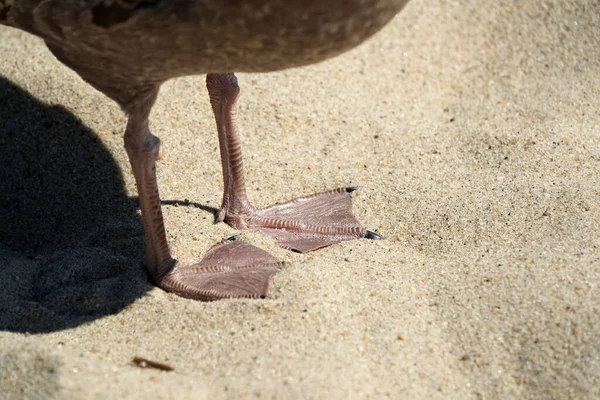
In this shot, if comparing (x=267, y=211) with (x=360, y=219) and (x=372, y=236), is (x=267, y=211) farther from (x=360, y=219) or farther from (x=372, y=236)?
(x=372, y=236)

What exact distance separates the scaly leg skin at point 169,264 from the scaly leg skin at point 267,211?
36cm

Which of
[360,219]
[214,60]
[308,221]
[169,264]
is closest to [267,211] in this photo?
[308,221]

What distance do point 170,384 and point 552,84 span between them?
3734 mm

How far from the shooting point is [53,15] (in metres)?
3.30

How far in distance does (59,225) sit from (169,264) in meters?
0.96

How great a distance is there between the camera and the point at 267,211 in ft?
14.6

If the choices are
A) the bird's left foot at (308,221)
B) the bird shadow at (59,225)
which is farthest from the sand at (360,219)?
the bird's left foot at (308,221)

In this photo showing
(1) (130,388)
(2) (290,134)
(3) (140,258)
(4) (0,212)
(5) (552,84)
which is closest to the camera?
(1) (130,388)

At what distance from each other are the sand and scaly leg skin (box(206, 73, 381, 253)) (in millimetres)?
133

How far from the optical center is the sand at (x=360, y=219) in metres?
3.18

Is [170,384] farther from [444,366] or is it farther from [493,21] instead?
[493,21]

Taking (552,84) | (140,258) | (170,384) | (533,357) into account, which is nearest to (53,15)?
(140,258)

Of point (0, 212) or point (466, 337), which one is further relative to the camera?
point (0, 212)

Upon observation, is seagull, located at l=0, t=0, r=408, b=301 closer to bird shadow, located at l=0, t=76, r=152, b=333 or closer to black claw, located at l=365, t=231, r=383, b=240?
black claw, located at l=365, t=231, r=383, b=240
